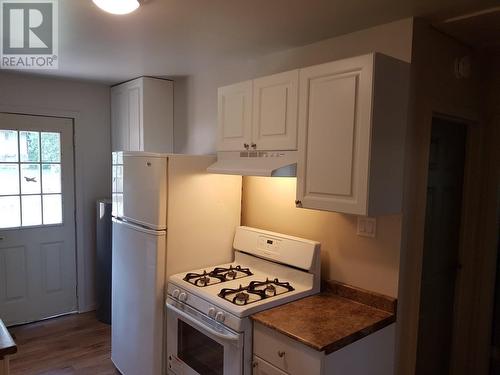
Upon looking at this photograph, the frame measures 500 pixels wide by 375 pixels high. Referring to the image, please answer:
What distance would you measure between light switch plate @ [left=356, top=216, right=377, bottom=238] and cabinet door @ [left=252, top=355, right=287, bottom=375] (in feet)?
2.85

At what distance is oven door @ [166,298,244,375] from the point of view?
197 centimetres

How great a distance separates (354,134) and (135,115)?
2.39 metres

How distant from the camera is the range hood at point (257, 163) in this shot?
202cm

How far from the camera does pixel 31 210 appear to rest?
3574mm

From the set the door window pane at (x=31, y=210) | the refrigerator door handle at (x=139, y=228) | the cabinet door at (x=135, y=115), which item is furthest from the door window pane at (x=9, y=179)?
the refrigerator door handle at (x=139, y=228)

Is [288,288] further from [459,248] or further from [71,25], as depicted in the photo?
[71,25]

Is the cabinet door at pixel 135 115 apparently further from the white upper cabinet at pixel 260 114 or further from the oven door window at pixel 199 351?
the oven door window at pixel 199 351

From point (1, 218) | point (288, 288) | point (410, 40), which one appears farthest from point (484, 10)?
point (1, 218)

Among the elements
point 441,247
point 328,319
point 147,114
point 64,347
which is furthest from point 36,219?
point 441,247

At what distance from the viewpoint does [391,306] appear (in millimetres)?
1999

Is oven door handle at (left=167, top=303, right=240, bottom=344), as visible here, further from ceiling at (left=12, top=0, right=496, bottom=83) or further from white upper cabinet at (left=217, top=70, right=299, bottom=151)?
ceiling at (left=12, top=0, right=496, bottom=83)

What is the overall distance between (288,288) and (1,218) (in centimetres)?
281

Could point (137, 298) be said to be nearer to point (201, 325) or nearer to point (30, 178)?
point (201, 325)

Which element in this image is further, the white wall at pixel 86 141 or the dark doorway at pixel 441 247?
the white wall at pixel 86 141
